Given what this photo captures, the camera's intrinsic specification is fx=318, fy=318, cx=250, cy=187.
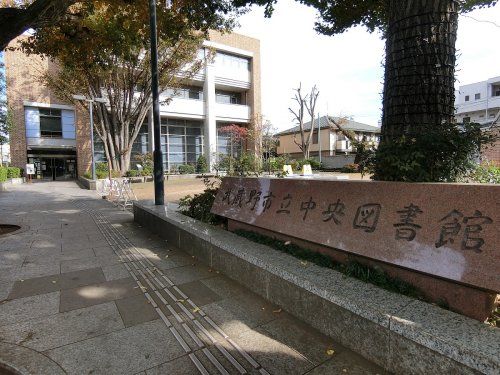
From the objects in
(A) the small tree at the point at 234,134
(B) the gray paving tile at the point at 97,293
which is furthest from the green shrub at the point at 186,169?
(B) the gray paving tile at the point at 97,293

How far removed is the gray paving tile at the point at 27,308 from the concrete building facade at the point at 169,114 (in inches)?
912

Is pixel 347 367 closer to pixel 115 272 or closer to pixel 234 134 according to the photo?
pixel 115 272

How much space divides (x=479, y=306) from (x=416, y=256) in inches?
19.3

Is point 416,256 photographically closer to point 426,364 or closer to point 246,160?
point 426,364

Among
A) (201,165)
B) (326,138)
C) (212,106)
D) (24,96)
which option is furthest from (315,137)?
(24,96)

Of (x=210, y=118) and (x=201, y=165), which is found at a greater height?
(x=210, y=118)

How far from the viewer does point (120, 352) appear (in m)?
2.65

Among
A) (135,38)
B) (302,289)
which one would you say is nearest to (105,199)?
(135,38)

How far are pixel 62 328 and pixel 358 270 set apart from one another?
9.32ft

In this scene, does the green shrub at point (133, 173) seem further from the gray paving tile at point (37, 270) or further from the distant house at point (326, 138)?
the distant house at point (326, 138)

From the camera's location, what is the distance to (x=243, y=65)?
3061cm

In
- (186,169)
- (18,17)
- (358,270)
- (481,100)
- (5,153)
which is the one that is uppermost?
(481,100)

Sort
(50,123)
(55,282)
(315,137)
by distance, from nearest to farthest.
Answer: (55,282) < (50,123) < (315,137)

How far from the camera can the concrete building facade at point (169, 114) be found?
86.3 ft
